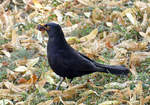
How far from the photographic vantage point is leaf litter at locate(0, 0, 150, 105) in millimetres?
4219

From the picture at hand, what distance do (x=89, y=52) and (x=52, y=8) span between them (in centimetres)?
183

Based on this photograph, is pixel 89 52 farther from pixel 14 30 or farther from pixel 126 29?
pixel 14 30

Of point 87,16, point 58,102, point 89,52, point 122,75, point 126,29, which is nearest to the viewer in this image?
point 58,102

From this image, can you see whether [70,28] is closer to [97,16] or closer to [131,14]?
[97,16]

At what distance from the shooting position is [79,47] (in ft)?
17.8

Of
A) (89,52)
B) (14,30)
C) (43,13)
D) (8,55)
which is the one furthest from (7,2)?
(89,52)

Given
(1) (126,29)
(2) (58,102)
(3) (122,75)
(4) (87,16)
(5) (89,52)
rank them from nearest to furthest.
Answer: (2) (58,102), (3) (122,75), (5) (89,52), (1) (126,29), (4) (87,16)

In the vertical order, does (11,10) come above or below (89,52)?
above

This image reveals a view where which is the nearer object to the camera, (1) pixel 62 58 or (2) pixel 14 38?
(1) pixel 62 58

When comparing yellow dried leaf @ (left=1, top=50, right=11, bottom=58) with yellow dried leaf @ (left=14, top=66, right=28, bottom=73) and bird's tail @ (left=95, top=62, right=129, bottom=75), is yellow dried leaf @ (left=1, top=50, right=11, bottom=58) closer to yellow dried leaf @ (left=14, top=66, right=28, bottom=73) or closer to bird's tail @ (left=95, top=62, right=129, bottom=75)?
yellow dried leaf @ (left=14, top=66, right=28, bottom=73)

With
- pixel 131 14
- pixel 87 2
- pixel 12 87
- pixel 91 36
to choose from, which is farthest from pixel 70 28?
pixel 12 87

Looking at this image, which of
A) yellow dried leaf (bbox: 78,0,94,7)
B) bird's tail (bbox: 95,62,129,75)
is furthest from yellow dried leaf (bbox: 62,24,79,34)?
bird's tail (bbox: 95,62,129,75)

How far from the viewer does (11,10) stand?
6.98 metres

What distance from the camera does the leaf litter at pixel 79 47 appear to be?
422 cm
